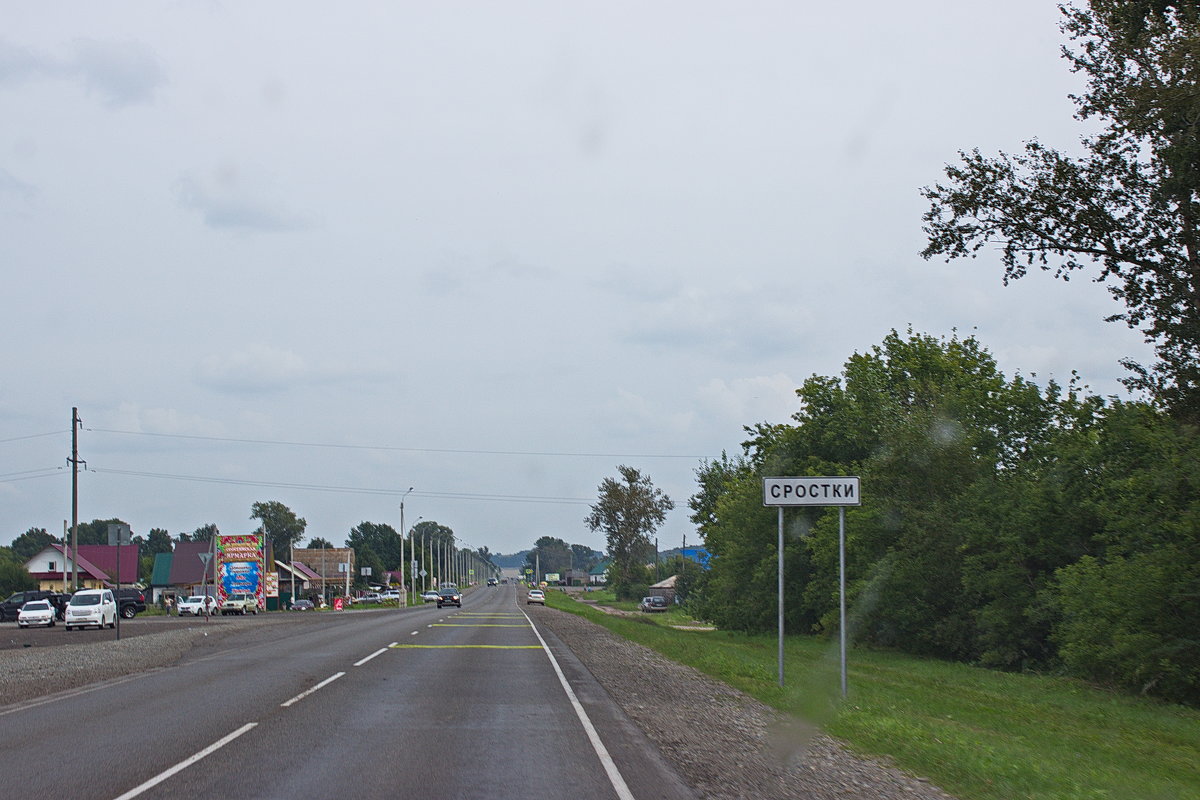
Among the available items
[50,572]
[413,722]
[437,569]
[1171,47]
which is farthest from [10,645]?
[437,569]

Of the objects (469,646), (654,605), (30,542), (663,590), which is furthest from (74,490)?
(30,542)

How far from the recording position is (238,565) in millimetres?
74312

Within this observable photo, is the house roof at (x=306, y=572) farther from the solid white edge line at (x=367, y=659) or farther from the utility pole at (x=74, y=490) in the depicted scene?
the solid white edge line at (x=367, y=659)

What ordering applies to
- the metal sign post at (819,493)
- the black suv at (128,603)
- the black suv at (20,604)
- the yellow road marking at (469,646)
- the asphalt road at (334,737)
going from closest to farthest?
the asphalt road at (334,737)
the metal sign post at (819,493)
the yellow road marking at (469,646)
the black suv at (20,604)
the black suv at (128,603)

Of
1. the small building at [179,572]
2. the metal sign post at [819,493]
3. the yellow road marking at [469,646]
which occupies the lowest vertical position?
the small building at [179,572]

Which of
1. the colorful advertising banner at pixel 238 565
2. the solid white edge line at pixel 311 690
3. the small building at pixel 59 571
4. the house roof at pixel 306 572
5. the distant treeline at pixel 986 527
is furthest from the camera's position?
the house roof at pixel 306 572

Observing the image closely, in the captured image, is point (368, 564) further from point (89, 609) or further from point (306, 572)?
point (89, 609)

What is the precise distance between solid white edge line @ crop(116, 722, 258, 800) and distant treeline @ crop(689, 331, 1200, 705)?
16.2 meters

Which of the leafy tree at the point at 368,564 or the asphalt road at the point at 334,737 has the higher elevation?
the asphalt road at the point at 334,737

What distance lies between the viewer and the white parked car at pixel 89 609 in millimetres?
48594

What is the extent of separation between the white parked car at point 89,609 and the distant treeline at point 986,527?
28.0m

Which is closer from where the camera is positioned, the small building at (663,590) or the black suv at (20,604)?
the black suv at (20,604)

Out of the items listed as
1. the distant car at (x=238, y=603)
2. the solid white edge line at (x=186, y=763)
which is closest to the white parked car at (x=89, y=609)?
the distant car at (x=238, y=603)

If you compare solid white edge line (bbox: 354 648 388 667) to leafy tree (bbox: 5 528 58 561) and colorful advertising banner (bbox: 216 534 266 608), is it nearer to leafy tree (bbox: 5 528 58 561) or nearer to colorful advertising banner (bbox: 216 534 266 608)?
colorful advertising banner (bbox: 216 534 266 608)
